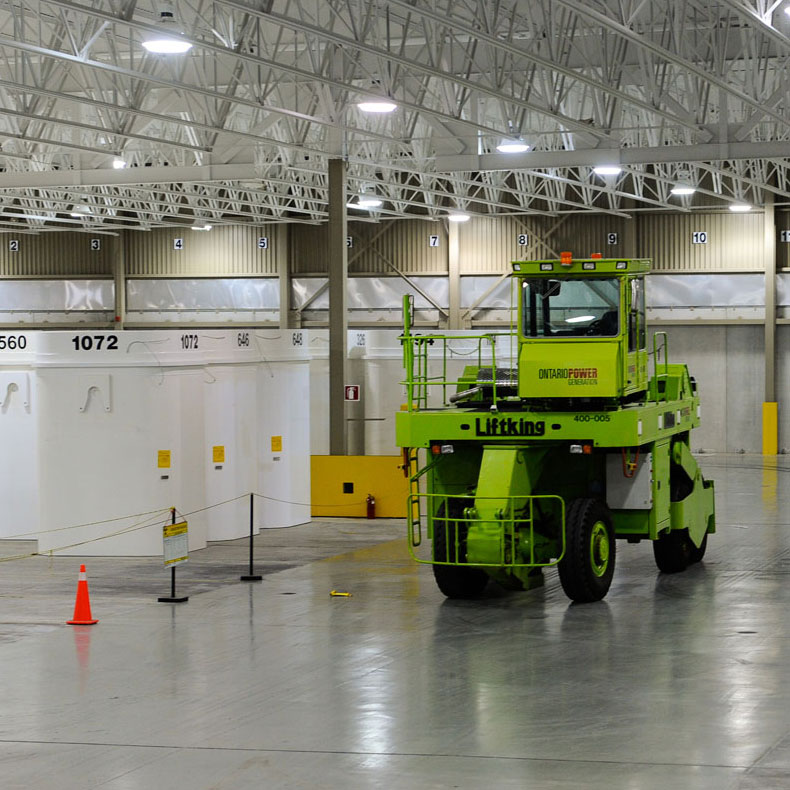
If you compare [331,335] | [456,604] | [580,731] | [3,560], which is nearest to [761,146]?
[331,335]

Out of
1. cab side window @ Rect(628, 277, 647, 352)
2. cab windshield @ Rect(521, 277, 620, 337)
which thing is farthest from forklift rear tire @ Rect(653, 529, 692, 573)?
cab windshield @ Rect(521, 277, 620, 337)

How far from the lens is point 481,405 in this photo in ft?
52.1

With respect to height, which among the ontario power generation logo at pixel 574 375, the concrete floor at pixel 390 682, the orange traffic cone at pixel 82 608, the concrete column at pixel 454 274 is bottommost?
the concrete floor at pixel 390 682

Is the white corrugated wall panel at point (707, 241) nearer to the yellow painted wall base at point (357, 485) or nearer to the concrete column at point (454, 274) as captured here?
the concrete column at point (454, 274)

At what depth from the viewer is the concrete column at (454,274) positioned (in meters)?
42.9

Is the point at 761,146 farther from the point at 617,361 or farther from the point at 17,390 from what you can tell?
the point at 17,390

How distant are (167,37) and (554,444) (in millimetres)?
7982

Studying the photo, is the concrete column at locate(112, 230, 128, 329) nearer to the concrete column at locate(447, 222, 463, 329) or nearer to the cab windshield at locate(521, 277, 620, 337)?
the concrete column at locate(447, 222, 463, 329)

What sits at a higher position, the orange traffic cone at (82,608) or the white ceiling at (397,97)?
the white ceiling at (397,97)

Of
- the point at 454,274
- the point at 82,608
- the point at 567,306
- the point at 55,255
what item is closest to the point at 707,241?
the point at 454,274

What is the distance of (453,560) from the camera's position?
49.4 ft

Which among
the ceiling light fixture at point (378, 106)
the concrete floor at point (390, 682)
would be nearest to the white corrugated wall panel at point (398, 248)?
the ceiling light fixture at point (378, 106)

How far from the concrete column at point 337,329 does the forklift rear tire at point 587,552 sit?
10730 mm

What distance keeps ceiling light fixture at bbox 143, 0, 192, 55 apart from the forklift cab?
604cm
